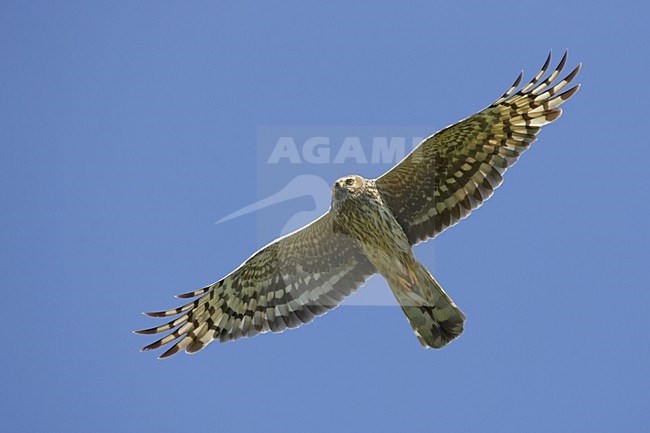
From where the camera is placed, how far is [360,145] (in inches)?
496

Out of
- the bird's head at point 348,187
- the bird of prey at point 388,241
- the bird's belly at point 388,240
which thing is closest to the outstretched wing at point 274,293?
the bird of prey at point 388,241

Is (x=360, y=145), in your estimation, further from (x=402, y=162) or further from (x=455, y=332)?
(x=455, y=332)

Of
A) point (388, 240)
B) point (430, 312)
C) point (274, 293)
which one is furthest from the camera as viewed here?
point (274, 293)

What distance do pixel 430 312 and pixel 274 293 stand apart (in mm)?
2240

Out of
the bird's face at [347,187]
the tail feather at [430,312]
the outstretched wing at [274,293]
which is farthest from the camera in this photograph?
the outstretched wing at [274,293]

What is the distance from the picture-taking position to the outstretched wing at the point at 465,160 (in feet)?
36.0

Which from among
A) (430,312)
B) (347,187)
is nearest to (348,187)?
(347,187)

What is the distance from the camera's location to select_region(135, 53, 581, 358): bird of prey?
11.0 meters

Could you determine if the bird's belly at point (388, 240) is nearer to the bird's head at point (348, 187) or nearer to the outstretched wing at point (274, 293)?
the bird's head at point (348, 187)

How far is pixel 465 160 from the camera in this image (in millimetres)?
11250

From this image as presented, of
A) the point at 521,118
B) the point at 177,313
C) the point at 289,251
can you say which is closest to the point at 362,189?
the point at 289,251

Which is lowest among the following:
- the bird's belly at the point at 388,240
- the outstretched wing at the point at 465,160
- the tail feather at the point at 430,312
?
the tail feather at the point at 430,312

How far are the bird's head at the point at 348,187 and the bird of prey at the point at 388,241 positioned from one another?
0.01 m

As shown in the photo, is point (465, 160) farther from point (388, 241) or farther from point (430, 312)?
point (430, 312)
